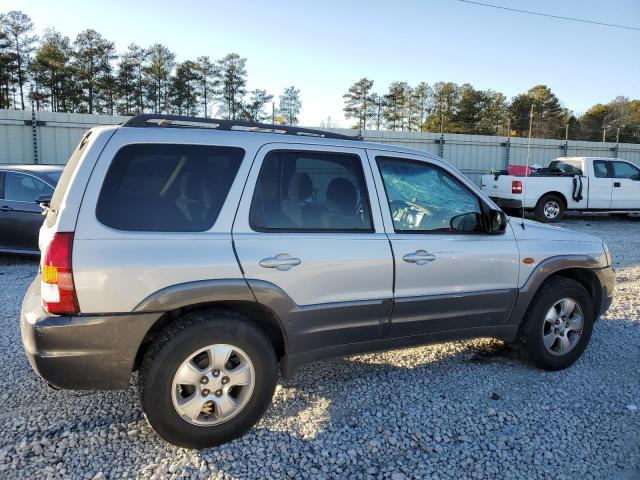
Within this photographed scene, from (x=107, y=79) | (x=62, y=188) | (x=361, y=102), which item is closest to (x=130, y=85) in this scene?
(x=107, y=79)

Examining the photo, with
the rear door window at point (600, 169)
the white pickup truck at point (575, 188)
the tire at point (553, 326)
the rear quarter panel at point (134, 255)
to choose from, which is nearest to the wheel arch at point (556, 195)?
the white pickup truck at point (575, 188)

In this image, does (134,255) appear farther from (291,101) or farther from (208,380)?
(291,101)

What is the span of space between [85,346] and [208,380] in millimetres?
679

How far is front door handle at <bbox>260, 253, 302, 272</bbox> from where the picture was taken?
9.47ft

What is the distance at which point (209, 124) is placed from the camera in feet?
10.1

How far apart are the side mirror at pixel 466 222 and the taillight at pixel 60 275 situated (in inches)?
99.5

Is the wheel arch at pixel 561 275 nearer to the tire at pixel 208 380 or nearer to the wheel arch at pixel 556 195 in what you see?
the tire at pixel 208 380

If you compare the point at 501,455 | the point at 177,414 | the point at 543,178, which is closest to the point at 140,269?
the point at 177,414

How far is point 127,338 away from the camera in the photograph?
104 inches

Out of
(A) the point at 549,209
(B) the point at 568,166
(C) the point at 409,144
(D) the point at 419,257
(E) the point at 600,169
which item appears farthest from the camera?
(C) the point at 409,144

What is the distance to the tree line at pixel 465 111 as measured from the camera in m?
56.1

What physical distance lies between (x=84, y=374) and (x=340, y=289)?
5.05 ft

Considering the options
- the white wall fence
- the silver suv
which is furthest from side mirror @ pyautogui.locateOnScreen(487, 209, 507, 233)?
the white wall fence

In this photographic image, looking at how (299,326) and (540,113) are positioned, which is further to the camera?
(540,113)
